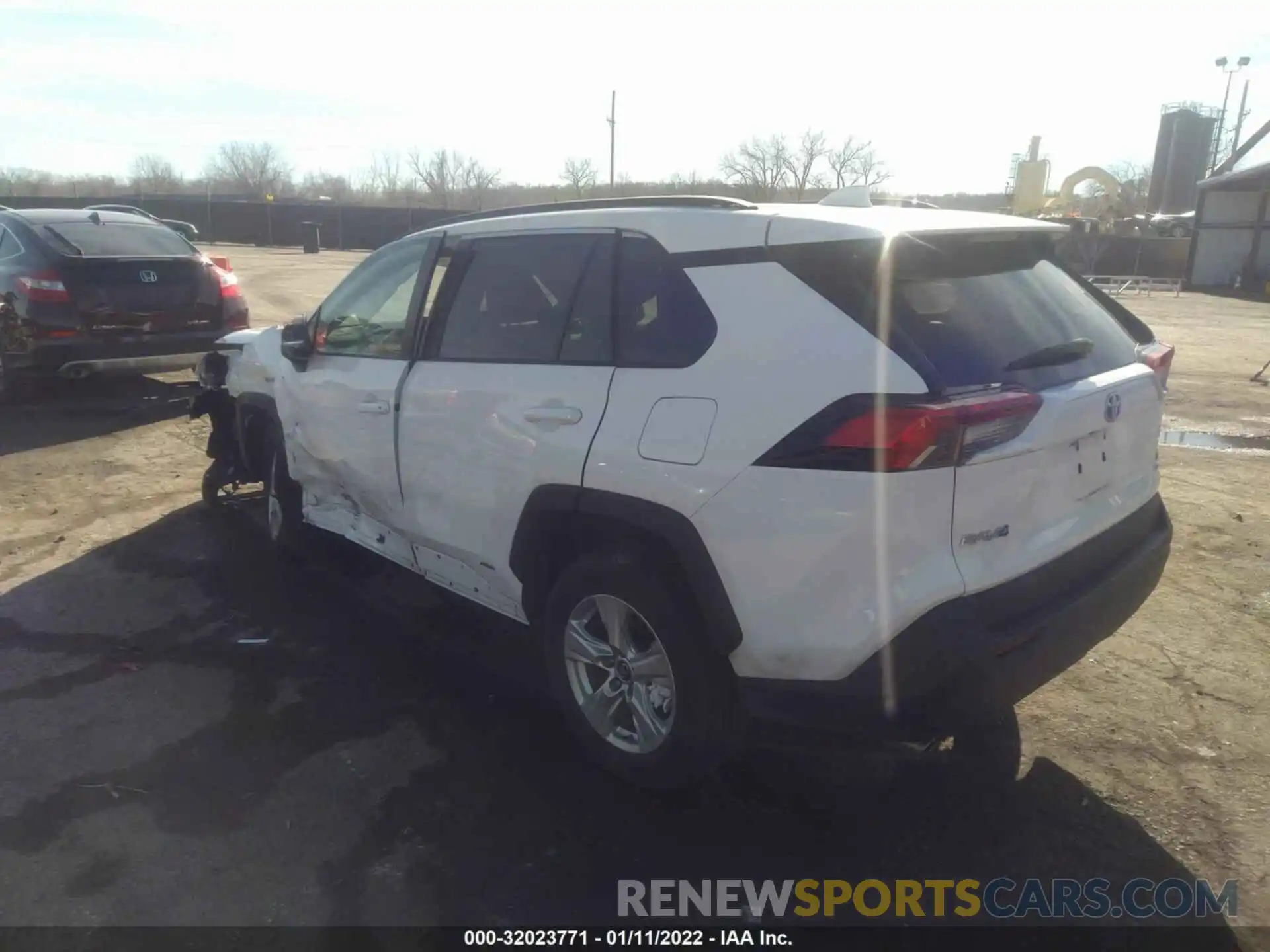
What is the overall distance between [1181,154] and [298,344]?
8696cm

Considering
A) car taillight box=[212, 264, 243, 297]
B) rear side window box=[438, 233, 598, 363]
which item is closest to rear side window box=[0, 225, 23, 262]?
car taillight box=[212, 264, 243, 297]

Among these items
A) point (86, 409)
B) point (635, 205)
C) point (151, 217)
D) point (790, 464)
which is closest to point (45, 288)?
point (86, 409)

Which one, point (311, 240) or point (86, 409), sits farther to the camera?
point (311, 240)

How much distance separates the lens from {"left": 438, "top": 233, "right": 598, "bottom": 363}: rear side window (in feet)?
11.5

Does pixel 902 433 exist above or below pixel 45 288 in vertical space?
above

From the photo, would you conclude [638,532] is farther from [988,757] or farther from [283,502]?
[283,502]

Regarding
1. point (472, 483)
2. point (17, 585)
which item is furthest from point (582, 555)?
point (17, 585)

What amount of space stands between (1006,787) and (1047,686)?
0.83 metres

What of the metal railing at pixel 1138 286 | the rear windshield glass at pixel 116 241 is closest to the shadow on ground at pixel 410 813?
the rear windshield glass at pixel 116 241

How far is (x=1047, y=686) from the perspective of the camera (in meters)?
4.00

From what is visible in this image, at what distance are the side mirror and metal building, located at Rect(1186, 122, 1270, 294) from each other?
1492 inches
